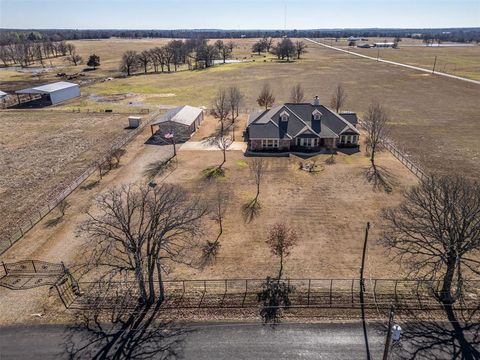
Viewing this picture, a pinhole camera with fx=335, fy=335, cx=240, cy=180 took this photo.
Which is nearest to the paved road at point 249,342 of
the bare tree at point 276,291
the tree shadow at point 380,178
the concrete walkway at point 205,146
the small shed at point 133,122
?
the bare tree at point 276,291

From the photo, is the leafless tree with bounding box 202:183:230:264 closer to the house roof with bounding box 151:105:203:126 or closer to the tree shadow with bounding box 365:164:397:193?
the tree shadow with bounding box 365:164:397:193

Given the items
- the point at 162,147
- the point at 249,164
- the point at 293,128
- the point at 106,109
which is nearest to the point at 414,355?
the point at 249,164

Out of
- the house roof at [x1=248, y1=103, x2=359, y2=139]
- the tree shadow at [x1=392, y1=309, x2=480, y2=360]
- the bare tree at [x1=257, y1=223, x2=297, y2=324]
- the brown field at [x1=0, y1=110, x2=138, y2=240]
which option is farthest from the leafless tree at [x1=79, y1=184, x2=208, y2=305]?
the house roof at [x1=248, y1=103, x2=359, y2=139]

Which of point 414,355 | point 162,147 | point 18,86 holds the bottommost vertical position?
point 414,355

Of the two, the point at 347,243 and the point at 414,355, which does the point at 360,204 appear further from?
the point at 414,355

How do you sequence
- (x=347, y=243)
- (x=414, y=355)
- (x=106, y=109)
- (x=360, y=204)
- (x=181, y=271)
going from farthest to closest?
(x=106, y=109)
(x=360, y=204)
(x=347, y=243)
(x=181, y=271)
(x=414, y=355)

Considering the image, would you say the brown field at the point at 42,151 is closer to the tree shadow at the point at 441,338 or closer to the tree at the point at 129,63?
the tree shadow at the point at 441,338
